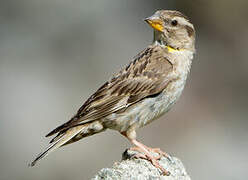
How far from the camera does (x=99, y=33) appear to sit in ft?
56.9

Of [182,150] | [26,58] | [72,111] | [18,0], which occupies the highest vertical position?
[18,0]

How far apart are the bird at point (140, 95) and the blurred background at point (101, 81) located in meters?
4.38

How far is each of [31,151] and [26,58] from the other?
264 cm

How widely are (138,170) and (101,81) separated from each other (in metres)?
7.21

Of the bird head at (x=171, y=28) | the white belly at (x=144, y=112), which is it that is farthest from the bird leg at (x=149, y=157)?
the bird head at (x=171, y=28)

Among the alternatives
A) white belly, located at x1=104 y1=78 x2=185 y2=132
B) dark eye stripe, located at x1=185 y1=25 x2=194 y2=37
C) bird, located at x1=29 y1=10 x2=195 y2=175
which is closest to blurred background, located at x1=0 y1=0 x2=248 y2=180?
dark eye stripe, located at x1=185 y1=25 x2=194 y2=37

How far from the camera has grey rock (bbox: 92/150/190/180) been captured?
335 inches

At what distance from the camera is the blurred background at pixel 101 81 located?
1473 centimetres

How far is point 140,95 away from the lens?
988 centimetres

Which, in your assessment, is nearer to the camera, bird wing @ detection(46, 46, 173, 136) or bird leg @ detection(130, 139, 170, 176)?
bird leg @ detection(130, 139, 170, 176)

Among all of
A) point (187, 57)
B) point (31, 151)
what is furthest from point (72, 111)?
point (187, 57)

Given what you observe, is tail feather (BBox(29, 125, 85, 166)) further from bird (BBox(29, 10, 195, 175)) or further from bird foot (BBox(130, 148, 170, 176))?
bird foot (BBox(130, 148, 170, 176))

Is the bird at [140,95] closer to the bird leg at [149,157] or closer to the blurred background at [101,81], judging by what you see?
the bird leg at [149,157]

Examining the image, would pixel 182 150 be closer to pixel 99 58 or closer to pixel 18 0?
pixel 99 58
